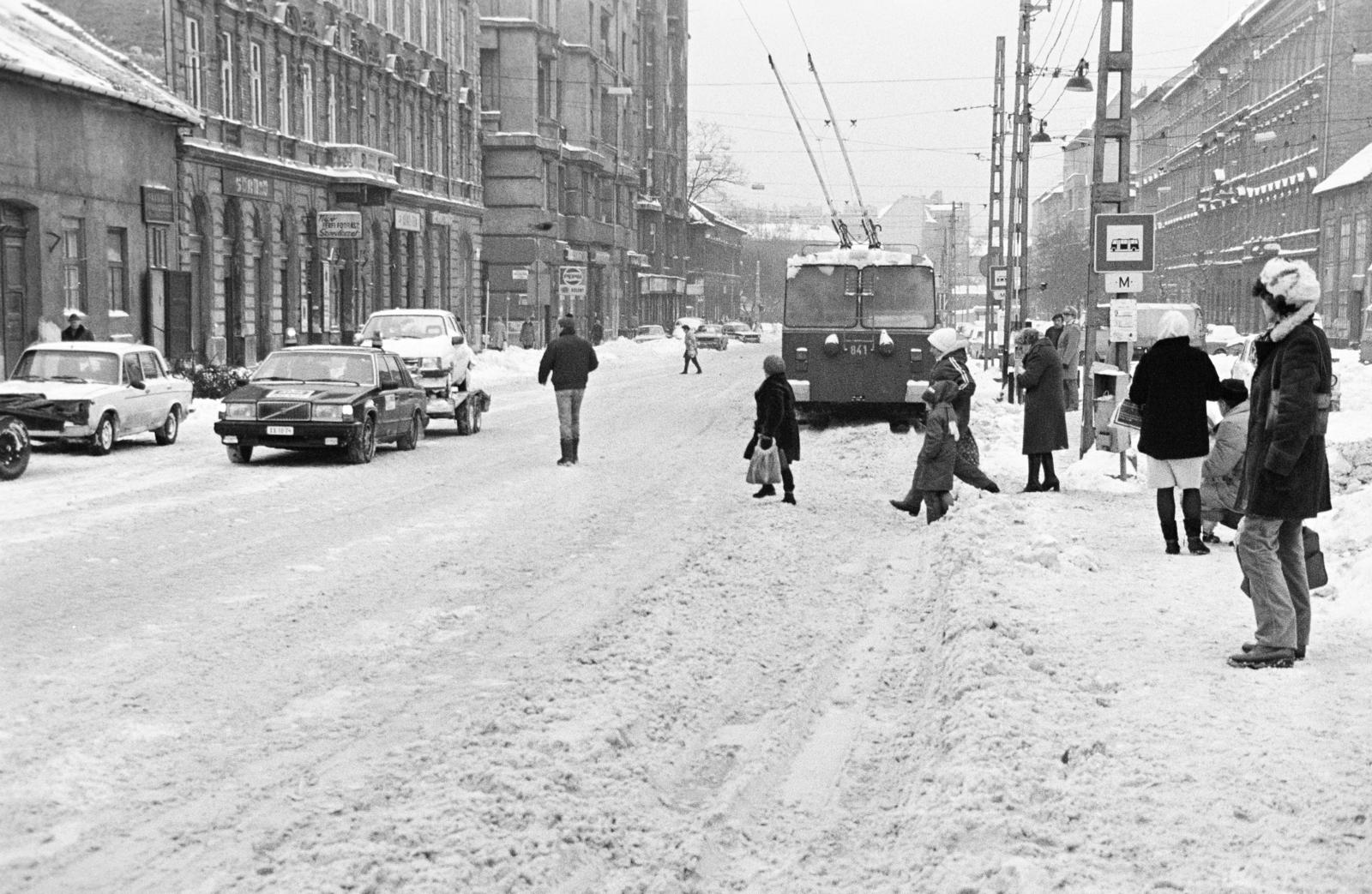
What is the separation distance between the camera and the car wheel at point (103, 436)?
21359 millimetres

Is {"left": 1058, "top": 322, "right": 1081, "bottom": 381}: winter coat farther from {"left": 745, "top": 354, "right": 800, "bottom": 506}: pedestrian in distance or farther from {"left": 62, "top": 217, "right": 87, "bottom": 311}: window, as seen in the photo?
{"left": 62, "top": 217, "right": 87, "bottom": 311}: window

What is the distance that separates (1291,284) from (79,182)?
30.3m

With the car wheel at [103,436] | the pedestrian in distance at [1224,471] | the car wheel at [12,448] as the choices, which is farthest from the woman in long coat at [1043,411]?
the car wheel at [103,436]

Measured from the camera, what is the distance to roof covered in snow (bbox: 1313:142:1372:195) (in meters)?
62.8

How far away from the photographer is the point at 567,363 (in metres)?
20.4

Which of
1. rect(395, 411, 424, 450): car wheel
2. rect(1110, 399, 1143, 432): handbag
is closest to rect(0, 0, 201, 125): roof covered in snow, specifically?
rect(395, 411, 424, 450): car wheel

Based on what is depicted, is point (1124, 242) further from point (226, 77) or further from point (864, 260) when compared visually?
point (226, 77)

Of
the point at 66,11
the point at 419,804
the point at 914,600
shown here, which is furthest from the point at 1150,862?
the point at 66,11

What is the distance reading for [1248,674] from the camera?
816 cm

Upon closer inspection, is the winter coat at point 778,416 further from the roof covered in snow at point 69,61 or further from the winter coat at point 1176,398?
the roof covered in snow at point 69,61

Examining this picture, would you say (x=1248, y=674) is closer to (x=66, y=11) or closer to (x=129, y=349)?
(x=129, y=349)

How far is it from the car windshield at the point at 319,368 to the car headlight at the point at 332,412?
116 centimetres

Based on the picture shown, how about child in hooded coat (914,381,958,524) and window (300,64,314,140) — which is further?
window (300,64,314,140)

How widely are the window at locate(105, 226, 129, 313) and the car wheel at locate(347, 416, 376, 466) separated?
16.9 metres
